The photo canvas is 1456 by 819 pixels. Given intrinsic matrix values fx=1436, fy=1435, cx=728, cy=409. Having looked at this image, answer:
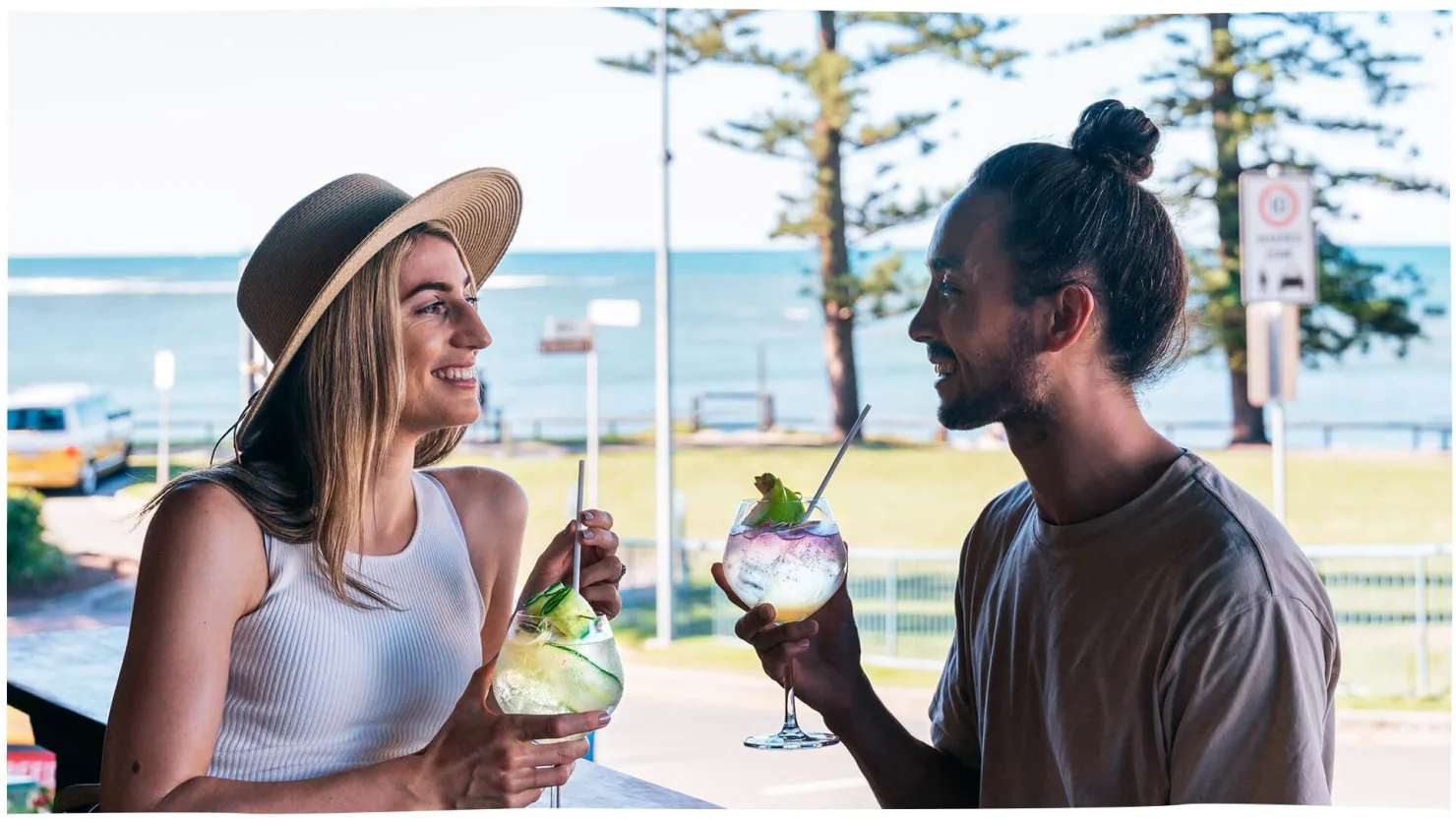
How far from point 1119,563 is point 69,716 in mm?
1629

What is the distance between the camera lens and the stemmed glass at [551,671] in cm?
138

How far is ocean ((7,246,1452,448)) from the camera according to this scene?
23.2 meters

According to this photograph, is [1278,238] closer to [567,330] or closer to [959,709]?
[567,330]

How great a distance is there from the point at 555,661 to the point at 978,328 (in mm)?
544

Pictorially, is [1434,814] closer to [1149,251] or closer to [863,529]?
[1149,251]

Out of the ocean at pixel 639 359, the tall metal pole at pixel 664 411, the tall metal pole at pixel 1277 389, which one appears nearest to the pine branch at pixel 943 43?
the ocean at pixel 639 359

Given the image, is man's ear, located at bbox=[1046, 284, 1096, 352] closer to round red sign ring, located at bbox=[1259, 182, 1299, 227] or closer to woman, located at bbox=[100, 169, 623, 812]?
woman, located at bbox=[100, 169, 623, 812]

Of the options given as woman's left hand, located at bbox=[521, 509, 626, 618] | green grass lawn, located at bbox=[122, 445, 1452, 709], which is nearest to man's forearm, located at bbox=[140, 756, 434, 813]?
woman's left hand, located at bbox=[521, 509, 626, 618]

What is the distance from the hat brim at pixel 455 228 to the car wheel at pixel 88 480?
45.1 ft

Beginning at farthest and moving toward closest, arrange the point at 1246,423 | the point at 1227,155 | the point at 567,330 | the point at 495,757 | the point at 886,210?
the point at 1246,423
the point at 886,210
the point at 1227,155
the point at 567,330
the point at 495,757

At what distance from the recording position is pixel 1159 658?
1308 millimetres

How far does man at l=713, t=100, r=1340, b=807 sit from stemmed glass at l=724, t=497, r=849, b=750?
0.04 metres

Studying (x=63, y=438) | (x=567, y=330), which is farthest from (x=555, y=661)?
(x=63, y=438)

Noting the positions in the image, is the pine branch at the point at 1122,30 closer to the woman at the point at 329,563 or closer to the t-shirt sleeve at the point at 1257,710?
the woman at the point at 329,563
